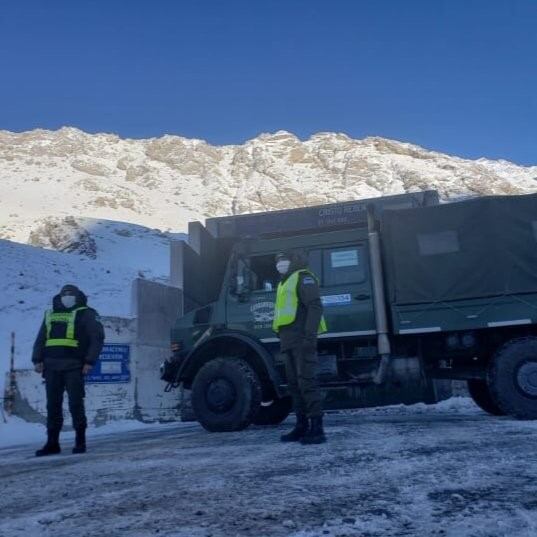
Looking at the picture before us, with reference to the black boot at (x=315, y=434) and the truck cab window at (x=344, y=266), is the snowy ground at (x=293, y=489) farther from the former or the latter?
the truck cab window at (x=344, y=266)

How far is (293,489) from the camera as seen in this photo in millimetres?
3201

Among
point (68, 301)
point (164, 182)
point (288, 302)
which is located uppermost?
point (164, 182)

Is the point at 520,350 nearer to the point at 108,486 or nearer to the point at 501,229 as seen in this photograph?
the point at 501,229

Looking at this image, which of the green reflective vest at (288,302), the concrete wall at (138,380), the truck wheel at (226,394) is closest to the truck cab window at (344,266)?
the truck wheel at (226,394)

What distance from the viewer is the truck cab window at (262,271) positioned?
727 centimetres

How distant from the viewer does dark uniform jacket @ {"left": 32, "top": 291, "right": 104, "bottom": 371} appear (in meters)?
5.77

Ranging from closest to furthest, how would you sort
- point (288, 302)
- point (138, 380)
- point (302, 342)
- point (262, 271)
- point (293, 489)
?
point (293, 489)
point (302, 342)
point (288, 302)
point (262, 271)
point (138, 380)

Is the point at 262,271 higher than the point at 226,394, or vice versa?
the point at 262,271

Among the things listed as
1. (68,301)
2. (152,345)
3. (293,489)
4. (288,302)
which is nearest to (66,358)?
(68,301)

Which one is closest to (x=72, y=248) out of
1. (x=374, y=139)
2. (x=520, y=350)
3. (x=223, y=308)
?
(x=223, y=308)

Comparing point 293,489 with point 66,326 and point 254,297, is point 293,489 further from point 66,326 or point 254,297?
point 254,297

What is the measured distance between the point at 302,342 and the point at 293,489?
2.09 m

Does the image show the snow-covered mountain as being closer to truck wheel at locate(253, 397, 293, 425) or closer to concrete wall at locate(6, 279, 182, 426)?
concrete wall at locate(6, 279, 182, 426)

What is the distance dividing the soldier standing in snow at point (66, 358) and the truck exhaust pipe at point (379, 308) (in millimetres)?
2975
